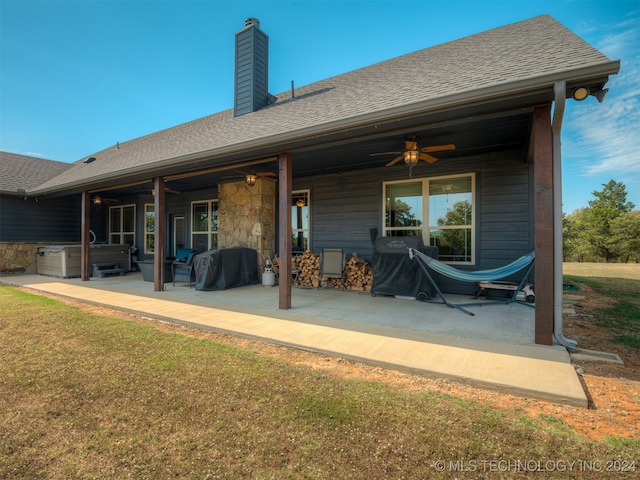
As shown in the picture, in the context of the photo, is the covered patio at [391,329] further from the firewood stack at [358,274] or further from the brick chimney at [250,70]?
the brick chimney at [250,70]

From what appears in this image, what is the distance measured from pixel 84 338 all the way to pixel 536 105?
5.36 metres

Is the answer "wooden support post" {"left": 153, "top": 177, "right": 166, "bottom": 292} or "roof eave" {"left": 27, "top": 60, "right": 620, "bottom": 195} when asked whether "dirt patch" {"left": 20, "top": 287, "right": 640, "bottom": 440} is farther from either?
"wooden support post" {"left": 153, "top": 177, "right": 166, "bottom": 292}

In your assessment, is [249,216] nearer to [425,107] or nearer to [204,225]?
[204,225]

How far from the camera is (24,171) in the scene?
10.9 metres

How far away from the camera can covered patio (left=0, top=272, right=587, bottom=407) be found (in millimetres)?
2457

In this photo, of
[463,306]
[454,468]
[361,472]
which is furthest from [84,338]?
[463,306]

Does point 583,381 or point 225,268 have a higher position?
point 225,268

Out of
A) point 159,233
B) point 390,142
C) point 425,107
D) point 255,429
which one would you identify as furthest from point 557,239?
point 159,233

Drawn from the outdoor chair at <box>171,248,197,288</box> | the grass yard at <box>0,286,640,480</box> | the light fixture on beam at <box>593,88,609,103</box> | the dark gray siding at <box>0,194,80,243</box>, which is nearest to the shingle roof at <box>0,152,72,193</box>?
the dark gray siding at <box>0,194,80,243</box>

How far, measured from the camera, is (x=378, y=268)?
5746 millimetres

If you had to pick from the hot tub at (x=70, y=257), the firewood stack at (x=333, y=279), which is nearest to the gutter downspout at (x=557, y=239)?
the firewood stack at (x=333, y=279)

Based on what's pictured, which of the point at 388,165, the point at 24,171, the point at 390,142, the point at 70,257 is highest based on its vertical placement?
the point at 24,171

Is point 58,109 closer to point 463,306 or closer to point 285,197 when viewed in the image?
point 285,197

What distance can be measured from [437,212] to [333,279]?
8.44 feet
